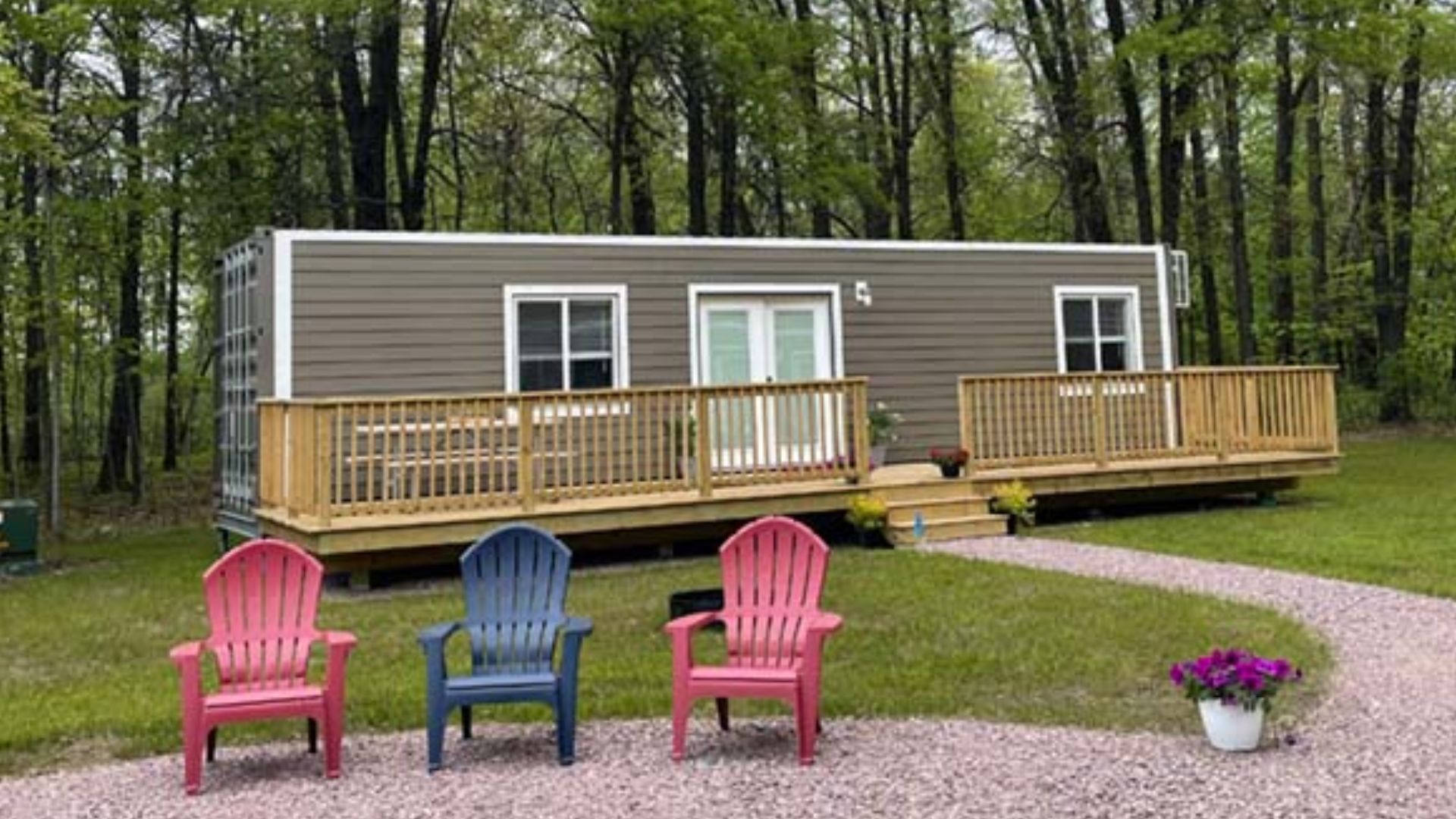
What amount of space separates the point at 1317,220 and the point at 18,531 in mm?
23018

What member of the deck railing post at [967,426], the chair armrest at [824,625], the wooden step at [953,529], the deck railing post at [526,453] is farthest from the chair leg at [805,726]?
the deck railing post at [967,426]

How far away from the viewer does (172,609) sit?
25.7 ft

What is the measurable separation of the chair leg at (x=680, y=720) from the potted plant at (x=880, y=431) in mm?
7253

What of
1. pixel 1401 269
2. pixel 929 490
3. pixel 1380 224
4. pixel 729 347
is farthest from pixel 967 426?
pixel 1380 224

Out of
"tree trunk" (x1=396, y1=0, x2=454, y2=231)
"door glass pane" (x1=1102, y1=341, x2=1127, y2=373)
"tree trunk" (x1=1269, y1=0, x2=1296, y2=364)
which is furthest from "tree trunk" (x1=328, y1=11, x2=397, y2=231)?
"tree trunk" (x1=1269, y1=0, x2=1296, y2=364)

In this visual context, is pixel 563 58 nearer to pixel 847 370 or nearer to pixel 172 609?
pixel 847 370

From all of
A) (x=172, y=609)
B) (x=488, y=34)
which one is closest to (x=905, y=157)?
(x=488, y=34)

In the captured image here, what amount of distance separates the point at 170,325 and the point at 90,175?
2732 millimetres

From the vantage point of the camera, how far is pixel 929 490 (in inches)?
398

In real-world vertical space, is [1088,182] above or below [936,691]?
above

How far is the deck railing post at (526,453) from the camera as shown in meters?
8.40

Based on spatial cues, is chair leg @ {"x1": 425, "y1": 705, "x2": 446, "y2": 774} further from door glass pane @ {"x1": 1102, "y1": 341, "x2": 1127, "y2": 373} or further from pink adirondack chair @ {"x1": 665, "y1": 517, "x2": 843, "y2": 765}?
door glass pane @ {"x1": 1102, "y1": 341, "x2": 1127, "y2": 373}

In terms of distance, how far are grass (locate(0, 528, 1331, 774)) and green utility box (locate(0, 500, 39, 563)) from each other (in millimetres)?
Answer: 1377

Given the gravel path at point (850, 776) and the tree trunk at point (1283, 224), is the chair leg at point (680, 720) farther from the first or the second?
the tree trunk at point (1283, 224)
